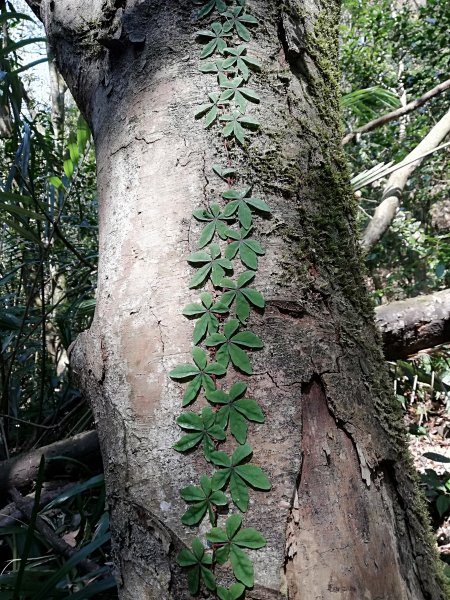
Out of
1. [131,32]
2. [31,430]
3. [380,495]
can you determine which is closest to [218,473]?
[380,495]

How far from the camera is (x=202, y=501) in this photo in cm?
68

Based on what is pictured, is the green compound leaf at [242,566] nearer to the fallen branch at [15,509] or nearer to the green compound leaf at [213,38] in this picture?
the green compound leaf at [213,38]

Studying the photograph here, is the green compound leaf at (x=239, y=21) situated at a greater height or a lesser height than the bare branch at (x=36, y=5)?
lesser

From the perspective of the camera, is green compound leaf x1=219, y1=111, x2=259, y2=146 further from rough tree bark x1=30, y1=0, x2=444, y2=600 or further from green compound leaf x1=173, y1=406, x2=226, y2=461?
green compound leaf x1=173, y1=406, x2=226, y2=461

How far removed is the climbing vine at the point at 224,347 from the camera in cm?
67

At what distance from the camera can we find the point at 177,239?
80cm

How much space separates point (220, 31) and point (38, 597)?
1.20 metres

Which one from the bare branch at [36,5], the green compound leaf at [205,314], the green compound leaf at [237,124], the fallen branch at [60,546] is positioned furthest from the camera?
the fallen branch at [60,546]

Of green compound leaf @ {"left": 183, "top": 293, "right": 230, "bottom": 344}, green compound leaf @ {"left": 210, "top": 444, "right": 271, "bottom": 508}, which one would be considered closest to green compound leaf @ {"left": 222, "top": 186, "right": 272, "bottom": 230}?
green compound leaf @ {"left": 183, "top": 293, "right": 230, "bottom": 344}

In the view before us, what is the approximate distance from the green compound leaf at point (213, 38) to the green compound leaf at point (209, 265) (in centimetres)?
39

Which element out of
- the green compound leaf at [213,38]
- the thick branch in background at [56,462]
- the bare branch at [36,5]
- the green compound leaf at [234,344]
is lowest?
the thick branch in background at [56,462]

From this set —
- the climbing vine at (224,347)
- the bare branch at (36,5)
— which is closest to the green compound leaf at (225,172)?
the climbing vine at (224,347)

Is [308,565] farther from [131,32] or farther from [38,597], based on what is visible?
[131,32]

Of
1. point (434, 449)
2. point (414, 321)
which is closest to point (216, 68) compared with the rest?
point (414, 321)
